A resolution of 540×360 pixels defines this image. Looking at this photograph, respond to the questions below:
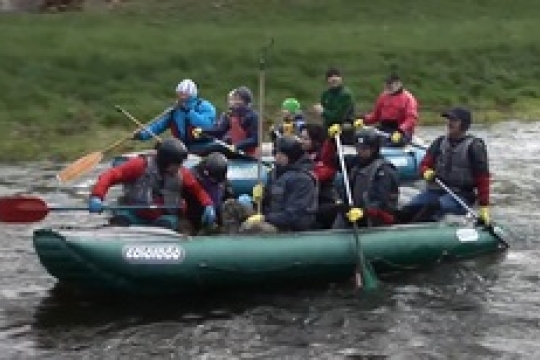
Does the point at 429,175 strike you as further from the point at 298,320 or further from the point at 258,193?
the point at 298,320

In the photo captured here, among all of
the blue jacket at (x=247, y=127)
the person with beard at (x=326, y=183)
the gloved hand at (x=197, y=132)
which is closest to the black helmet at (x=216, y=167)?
the person with beard at (x=326, y=183)

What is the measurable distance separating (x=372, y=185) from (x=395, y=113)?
559cm

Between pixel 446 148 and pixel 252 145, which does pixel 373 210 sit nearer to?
pixel 446 148

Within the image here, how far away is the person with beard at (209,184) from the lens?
1144 centimetres

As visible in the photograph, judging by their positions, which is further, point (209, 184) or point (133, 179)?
point (209, 184)

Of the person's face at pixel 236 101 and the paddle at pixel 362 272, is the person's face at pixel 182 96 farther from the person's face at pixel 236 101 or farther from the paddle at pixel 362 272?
the paddle at pixel 362 272

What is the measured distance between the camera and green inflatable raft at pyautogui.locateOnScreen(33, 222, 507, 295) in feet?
32.3

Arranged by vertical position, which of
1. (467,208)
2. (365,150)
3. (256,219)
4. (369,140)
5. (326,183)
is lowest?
(467,208)

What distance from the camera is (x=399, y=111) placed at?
16969mm

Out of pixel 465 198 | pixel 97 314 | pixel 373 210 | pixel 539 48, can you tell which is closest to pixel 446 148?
pixel 465 198

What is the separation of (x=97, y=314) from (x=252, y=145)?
18.7 feet

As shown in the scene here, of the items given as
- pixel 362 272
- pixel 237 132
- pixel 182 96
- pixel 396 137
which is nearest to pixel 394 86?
pixel 396 137

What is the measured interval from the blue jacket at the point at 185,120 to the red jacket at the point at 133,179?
12.8 feet

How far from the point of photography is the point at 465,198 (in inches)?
503
